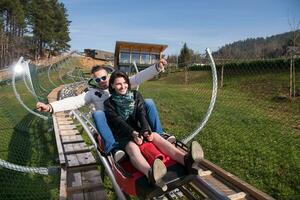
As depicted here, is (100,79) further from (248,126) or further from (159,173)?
(248,126)

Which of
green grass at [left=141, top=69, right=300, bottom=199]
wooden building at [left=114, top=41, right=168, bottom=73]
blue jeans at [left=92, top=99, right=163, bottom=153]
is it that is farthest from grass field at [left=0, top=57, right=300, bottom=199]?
wooden building at [left=114, top=41, right=168, bottom=73]

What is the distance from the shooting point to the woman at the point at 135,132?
3.25m

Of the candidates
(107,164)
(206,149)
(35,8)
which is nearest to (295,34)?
(206,149)

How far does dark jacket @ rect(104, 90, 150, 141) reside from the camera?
384cm

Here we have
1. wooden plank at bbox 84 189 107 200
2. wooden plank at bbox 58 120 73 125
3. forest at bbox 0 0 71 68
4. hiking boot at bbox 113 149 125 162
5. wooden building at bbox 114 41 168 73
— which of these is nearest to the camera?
hiking boot at bbox 113 149 125 162

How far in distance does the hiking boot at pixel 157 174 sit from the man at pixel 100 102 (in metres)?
0.80

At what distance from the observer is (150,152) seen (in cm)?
357

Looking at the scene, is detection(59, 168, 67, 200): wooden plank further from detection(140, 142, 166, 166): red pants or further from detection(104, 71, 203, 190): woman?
detection(140, 142, 166, 166): red pants

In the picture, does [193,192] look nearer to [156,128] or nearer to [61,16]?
[156,128]

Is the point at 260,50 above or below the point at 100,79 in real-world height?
above

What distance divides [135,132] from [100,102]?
3.97 ft

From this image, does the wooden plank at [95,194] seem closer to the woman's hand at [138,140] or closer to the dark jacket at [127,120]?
the dark jacket at [127,120]

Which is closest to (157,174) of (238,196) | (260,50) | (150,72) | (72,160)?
(238,196)

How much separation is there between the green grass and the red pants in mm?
1945
